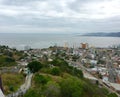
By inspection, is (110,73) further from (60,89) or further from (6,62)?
(60,89)

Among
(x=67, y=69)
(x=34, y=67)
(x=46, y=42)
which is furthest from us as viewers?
(x=46, y=42)

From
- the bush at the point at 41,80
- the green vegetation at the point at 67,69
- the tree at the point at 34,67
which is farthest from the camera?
the green vegetation at the point at 67,69

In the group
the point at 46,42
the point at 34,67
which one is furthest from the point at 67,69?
the point at 46,42

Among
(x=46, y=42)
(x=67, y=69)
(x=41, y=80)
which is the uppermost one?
(x=41, y=80)

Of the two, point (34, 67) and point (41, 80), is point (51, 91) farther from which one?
point (34, 67)

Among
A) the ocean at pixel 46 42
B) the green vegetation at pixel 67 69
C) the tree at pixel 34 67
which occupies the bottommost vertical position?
the ocean at pixel 46 42

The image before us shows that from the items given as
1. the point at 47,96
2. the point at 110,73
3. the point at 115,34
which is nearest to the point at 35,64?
the point at 47,96

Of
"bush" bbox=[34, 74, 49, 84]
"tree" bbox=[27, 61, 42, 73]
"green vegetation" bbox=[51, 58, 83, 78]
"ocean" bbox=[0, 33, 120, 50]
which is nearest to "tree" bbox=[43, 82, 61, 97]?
"bush" bbox=[34, 74, 49, 84]

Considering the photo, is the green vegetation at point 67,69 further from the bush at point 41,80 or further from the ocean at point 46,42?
the ocean at point 46,42

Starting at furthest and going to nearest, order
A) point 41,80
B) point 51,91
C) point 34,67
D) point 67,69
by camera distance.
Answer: point 67,69 → point 34,67 → point 41,80 → point 51,91

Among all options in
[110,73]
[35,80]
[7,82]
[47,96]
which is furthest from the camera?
[110,73]

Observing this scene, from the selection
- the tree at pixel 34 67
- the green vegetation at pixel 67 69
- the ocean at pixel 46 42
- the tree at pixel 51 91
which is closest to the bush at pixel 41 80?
the tree at pixel 51 91
